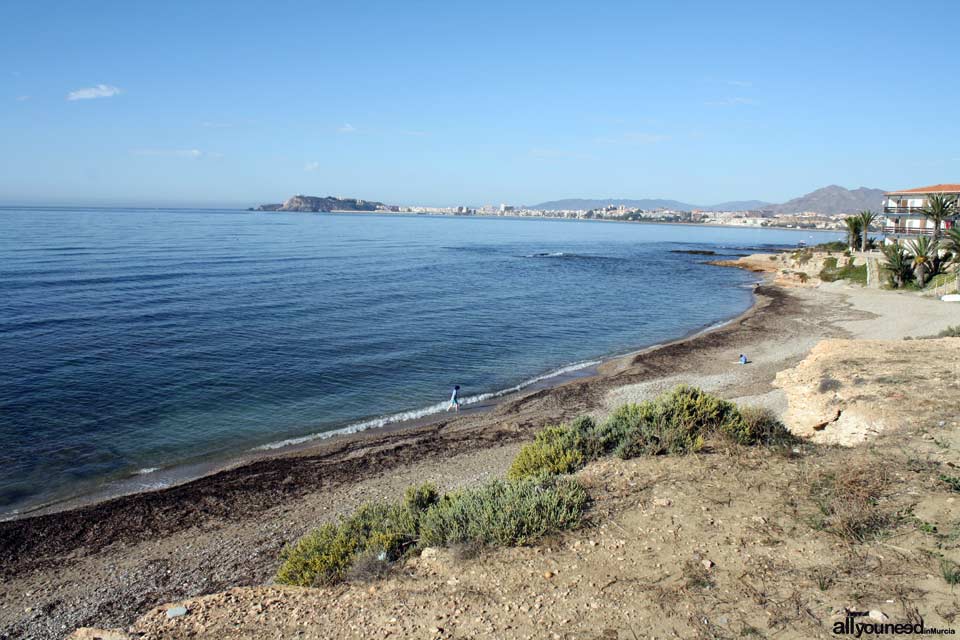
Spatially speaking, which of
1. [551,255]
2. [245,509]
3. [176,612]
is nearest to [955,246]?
[245,509]

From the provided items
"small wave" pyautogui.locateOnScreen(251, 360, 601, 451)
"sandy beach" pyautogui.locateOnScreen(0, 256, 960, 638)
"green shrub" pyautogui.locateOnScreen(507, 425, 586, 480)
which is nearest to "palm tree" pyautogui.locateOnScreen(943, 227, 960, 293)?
"sandy beach" pyautogui.locateOnScreen(0, 256, 960, 638)

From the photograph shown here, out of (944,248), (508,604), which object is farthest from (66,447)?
(944,248)

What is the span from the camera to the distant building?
2028 inches

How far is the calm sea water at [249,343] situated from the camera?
54.7 ft

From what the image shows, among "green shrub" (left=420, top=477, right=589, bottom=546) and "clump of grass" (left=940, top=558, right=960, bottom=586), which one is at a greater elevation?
"clump of grass" (left=940, top=558, right=960, bottom=586)

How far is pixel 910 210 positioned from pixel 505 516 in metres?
62.0

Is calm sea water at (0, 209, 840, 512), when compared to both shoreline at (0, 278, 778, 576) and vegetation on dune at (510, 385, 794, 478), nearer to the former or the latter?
shoreline at (0, 278, 778, 576)

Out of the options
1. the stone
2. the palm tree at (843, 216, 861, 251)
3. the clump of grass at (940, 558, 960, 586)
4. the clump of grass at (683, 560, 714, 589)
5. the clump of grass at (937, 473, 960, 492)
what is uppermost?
the palm tree at (843, 216, 861, 251)

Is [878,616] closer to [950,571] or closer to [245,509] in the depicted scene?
[950,571]

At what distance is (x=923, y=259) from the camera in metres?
40.4

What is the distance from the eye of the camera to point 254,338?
1091 inches

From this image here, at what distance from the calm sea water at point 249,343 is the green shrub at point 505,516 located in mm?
10178

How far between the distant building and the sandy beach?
1573 inches

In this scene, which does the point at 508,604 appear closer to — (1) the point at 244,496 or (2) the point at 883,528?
(2) the point at 883,528
